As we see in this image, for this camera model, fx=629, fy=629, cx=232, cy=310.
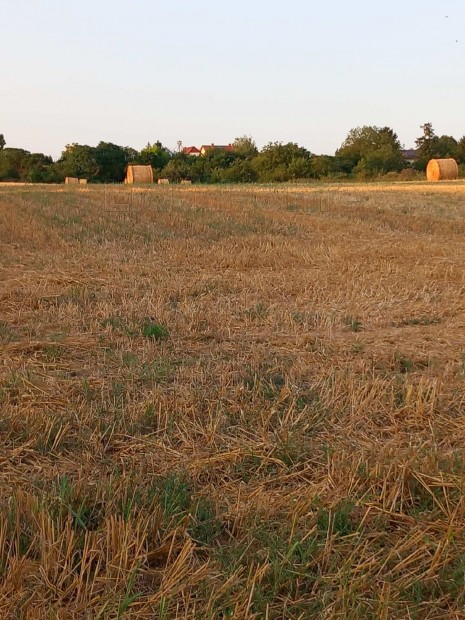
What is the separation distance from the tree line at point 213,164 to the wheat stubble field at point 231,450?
45.6 meters

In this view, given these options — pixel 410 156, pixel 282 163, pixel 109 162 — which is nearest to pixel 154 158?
pixel 109 162

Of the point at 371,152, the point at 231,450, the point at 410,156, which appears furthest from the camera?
the point at 410,156

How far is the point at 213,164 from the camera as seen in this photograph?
57.8 metres

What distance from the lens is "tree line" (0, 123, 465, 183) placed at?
176ft

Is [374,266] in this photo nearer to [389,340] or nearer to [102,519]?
[389,340]

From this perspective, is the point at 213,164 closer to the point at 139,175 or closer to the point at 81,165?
the point at 81,165

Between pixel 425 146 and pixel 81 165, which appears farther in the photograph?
pixel 425 146

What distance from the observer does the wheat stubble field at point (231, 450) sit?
6.75ft

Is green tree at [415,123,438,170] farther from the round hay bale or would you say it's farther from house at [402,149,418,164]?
the round hay bale

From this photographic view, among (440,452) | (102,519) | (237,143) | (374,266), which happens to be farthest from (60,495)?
(237,143)

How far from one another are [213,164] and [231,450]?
186 ft

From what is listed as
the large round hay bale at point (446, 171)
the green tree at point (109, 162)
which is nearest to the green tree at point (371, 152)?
the large round hay bale at point (446, 171)

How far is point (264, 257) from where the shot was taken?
942 cm

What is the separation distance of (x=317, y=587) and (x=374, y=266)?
22.9 feet
